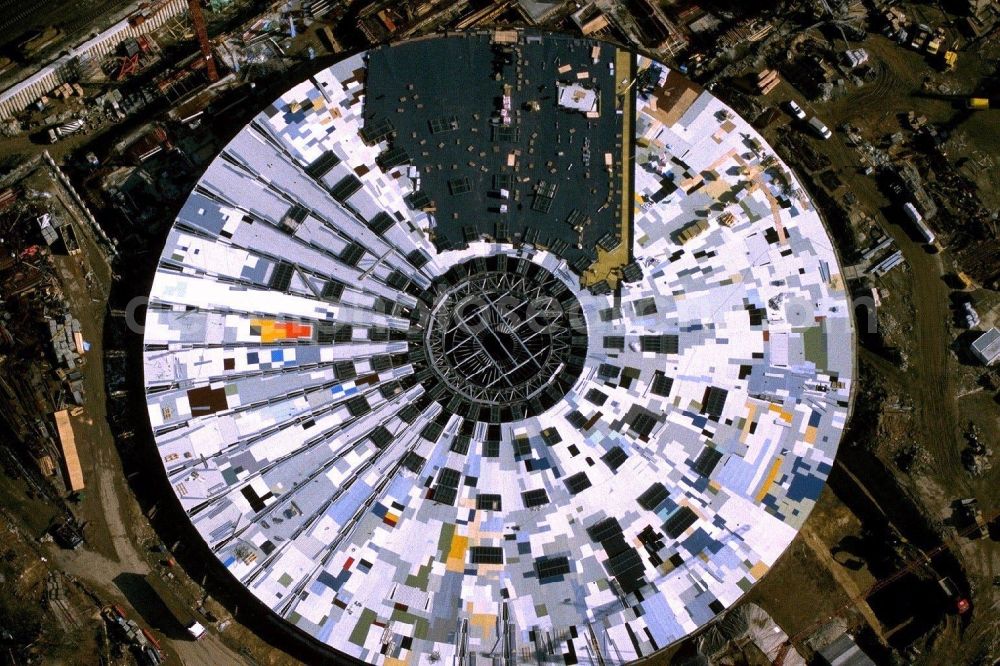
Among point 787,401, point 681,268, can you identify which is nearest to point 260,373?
point 681,268

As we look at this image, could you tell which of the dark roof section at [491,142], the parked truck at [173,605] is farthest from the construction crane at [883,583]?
the parked truck at [173,605]

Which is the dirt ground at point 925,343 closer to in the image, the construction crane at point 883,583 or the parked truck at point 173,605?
the construction crane at point 883,583

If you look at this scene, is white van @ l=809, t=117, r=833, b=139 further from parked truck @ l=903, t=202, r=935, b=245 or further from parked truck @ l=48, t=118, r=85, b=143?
parked truck @ l=48, t=118, r=85, b=143

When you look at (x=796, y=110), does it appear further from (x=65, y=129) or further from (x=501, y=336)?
(x=65, y=129)

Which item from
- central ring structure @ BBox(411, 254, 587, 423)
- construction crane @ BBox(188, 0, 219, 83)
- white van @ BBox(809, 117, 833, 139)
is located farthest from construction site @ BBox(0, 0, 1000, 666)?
central ring structure @ BBox(411, 254, 587, 423)

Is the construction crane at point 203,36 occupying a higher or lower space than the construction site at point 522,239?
higher

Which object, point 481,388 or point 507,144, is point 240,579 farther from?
point 507,144

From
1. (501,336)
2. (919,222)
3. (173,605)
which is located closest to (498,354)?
(501,336)
